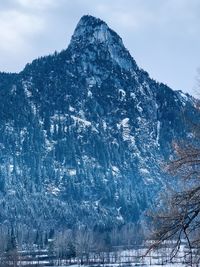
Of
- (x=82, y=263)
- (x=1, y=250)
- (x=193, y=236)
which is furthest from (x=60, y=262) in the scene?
(x=193, y=236)

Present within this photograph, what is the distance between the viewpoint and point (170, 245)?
10.5 meters

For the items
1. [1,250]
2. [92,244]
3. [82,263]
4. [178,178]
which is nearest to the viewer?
[178,178]

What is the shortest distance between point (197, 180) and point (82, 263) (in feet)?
475

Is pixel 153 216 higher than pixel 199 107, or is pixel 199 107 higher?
pixel 199 107

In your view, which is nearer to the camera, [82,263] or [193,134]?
[193,134]

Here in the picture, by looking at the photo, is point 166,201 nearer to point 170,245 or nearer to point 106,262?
point 170,245

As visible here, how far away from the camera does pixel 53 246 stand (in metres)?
182

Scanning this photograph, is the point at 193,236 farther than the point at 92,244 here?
No

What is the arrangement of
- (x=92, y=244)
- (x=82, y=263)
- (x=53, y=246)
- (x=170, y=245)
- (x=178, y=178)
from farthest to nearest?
(x=92, y=244) < (x=53, y=246) < (x=82, y=263) < (x=178, y=178) < (x=170, y=245)

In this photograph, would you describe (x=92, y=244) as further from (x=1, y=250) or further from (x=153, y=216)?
(x=153, y=216)

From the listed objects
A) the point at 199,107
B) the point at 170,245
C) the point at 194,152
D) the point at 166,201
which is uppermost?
the point at 199,107

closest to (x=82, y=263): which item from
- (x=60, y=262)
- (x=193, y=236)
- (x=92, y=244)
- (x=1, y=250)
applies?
(x=60, y=262)

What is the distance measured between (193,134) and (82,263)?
477ft

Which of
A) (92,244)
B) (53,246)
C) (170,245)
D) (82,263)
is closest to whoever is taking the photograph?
(170,245)
